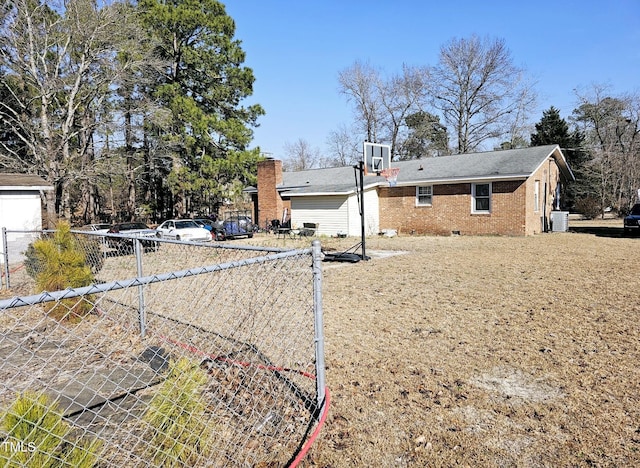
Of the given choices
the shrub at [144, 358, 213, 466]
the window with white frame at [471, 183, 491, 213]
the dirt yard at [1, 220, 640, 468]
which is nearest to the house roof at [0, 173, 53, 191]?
the dirt yard at [1, 220, 640, 468]

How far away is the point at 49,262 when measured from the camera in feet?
19.0

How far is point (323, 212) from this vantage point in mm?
21297

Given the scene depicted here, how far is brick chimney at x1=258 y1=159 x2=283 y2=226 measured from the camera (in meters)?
25.0

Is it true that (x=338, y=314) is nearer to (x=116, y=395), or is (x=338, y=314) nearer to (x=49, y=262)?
(x=116, y=395)

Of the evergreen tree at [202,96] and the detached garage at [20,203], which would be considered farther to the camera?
the evergreen tree at [202,96]

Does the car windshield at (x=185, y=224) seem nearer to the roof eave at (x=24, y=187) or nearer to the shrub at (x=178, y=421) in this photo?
the roof eave at (x=24, y=187)

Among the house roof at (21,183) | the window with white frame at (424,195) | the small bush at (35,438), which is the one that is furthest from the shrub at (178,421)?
the window with white frame at (424,195)

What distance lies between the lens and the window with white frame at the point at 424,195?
798 inches

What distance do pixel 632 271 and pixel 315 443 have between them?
9.44 metres

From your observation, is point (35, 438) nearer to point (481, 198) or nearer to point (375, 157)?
point (375, 157)

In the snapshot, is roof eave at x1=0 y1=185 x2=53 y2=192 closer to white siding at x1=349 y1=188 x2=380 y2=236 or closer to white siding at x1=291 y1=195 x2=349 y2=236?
white siding at x1=291 y1=195 x2=349 y2=236

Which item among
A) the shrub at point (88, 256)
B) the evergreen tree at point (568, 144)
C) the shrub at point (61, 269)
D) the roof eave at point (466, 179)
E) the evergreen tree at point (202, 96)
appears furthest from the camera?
the evergreen tree at point (568, 144)

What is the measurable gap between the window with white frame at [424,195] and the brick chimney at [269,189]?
28.3 ft

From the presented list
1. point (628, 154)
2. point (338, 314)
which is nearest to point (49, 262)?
point (338, 314)
